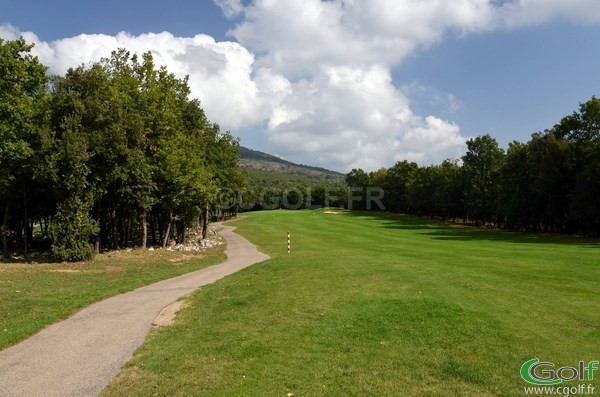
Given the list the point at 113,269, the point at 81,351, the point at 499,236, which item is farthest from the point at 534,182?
the point at 81,351

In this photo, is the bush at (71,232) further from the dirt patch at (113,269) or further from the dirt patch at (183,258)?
the dirt patch at (183,258)

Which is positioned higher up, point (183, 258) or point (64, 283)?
point (64, 283)

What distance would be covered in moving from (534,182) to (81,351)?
6239 cm

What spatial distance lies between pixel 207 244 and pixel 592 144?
1898 inches

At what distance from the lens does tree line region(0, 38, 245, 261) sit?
2700 cm

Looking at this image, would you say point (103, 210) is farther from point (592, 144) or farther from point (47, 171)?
point (592, 144)

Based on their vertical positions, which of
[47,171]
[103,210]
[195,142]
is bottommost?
[103,210]

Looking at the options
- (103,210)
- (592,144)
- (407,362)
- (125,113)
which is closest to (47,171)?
(125,113)

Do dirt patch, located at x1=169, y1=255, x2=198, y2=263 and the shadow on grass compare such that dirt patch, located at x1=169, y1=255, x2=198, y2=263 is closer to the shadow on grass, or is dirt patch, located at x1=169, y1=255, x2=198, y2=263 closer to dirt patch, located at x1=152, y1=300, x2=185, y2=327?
dirt patch, located at x1=152, y1=300, x2=185, y2=327

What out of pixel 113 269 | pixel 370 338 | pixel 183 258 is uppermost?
pixel 370 338

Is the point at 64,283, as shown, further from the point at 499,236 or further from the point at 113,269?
the point at 499,236

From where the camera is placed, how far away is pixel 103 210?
122ft

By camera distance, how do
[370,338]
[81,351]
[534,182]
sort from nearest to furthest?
1. [370,338]
2. [81,351]
3. [534,182]

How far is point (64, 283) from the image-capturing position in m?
19.9
